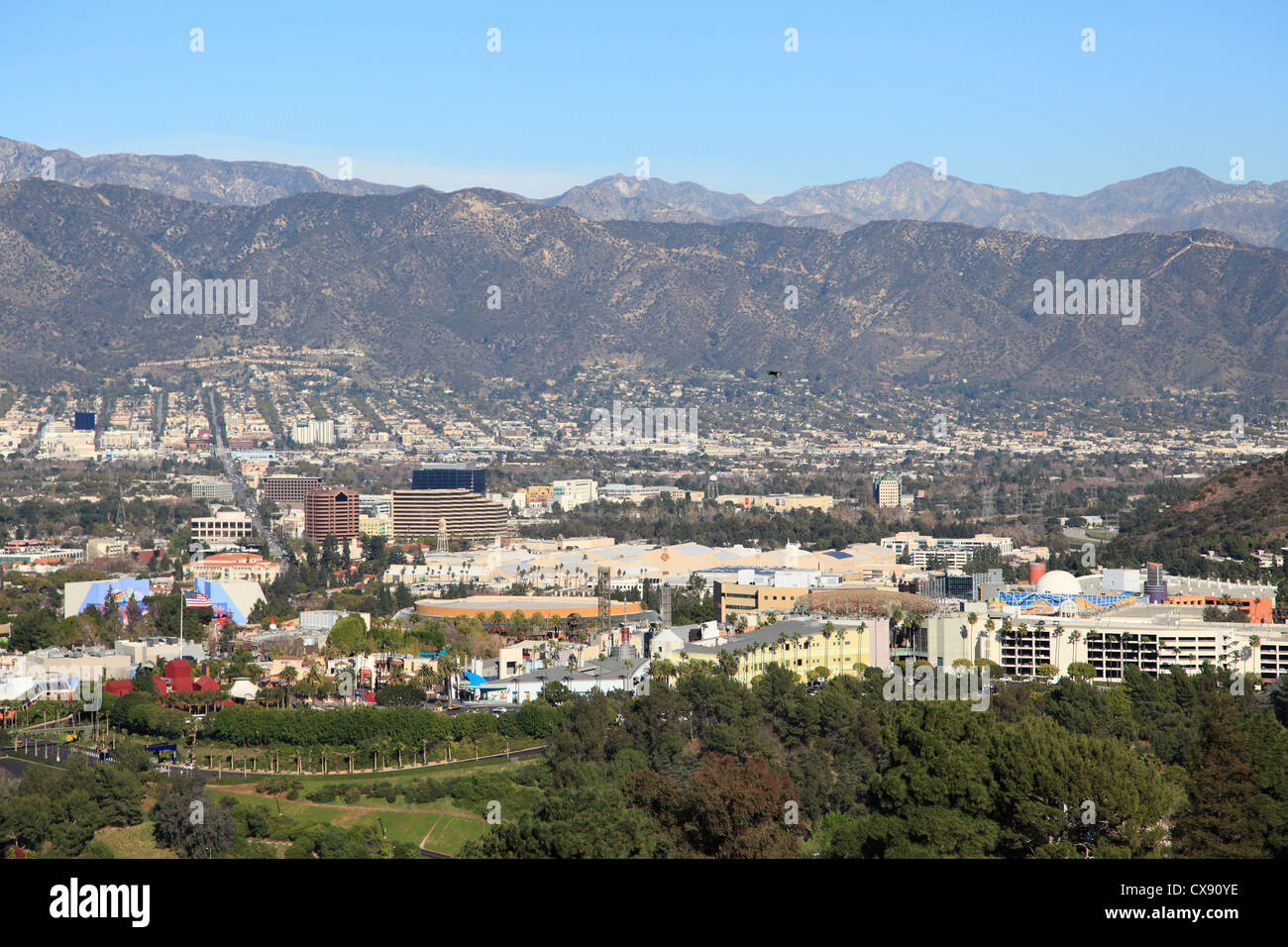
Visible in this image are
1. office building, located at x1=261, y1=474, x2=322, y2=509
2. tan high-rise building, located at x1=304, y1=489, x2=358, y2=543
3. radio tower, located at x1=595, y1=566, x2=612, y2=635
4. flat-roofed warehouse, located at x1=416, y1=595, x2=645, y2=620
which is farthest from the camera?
office building, located at x1=261, y1=474, x2=322, y2=509

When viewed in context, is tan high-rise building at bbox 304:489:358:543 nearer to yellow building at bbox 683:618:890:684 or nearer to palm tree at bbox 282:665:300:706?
palm tree at bbox 282:665:300:706

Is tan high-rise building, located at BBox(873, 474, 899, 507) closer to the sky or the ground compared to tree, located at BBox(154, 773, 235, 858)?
closer to the sky

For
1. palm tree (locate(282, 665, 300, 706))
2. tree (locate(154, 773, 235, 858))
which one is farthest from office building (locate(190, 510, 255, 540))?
tree (locate(154, 773, 235, 858))

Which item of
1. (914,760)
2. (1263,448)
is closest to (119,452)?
(1263,448)

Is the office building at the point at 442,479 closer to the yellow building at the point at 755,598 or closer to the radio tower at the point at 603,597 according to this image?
the radio tower at the point at 603,597

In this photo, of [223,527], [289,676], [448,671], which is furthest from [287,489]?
[289,676]
